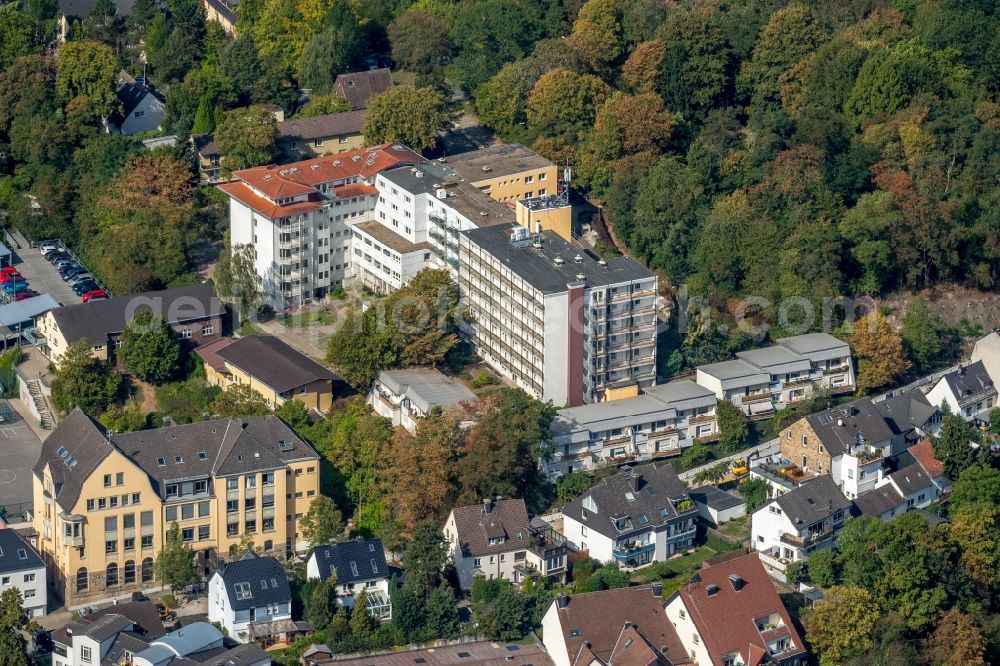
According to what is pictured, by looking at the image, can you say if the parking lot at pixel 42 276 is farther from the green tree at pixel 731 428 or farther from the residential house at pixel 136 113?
the green tree at pixel 731 428

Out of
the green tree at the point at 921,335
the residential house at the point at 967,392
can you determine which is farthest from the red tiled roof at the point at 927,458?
the green tree at the point at 921,335

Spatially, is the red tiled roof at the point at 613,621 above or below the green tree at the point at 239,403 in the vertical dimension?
below

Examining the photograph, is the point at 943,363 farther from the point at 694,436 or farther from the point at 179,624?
the point at 179,624

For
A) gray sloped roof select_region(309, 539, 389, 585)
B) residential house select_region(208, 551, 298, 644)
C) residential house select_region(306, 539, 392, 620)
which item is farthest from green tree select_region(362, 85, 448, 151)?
residential house select_region(208, 551, 298, 644)

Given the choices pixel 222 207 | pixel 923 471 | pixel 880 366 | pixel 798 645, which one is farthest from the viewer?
pixel 222 207

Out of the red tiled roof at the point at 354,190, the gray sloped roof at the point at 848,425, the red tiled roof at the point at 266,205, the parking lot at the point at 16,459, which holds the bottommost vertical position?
the parking lot at the point at 16,459

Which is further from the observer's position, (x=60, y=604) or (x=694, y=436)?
(x=694, y=436)

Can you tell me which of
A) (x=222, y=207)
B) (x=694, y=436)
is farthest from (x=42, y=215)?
(x=694, y=436)
